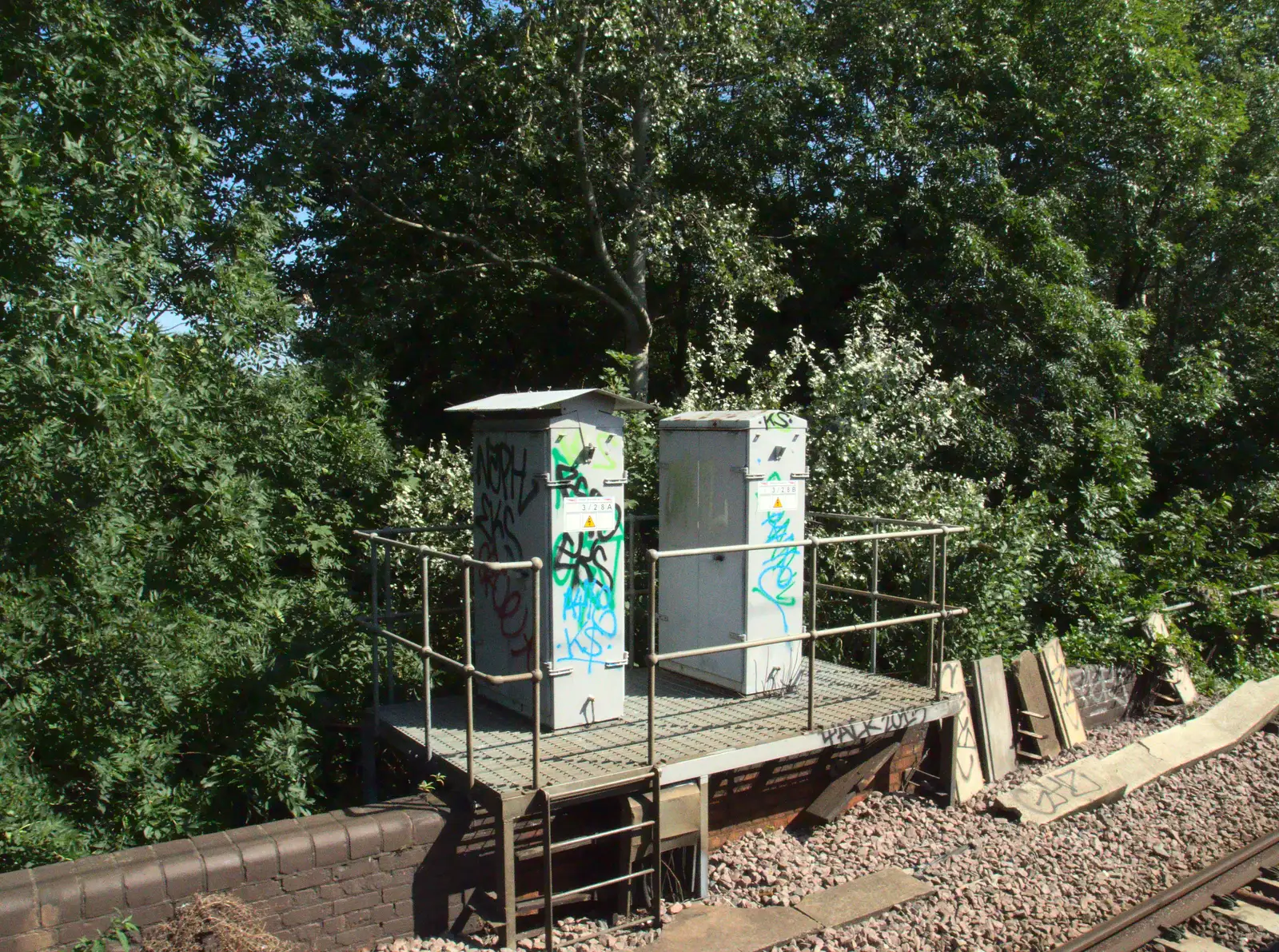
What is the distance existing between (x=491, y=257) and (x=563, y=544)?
847 cm

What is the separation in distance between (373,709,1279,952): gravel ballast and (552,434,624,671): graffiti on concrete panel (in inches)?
61.7

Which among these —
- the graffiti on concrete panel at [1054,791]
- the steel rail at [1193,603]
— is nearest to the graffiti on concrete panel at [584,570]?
the graffiti on concrete panel at [1054,791]

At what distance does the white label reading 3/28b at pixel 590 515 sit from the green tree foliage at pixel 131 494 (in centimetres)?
205

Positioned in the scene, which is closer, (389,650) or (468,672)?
(468,672)

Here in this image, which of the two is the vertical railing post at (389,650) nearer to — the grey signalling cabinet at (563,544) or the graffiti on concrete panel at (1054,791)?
the grey signalling cabinet at (563,544)

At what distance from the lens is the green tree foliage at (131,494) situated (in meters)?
5.79

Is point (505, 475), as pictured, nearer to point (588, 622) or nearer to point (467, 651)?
point (588, 622)

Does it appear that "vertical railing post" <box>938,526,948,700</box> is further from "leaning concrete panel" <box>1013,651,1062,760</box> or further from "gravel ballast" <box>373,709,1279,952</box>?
"leaning concrete panel" <box>1013,651,1062,760</box>

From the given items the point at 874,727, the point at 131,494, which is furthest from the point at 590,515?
the point at 131,494

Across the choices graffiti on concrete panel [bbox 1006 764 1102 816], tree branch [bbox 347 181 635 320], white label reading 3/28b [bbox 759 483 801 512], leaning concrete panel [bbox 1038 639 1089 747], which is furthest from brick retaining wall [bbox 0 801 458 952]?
tree branch [bbox 347 181 635 320]

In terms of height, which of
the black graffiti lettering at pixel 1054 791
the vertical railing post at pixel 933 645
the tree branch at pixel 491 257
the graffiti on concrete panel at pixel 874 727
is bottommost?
the black graffiti lettering at pixel 1054 791

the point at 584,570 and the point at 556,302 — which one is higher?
the point at 556,302

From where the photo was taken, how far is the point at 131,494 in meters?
6.34

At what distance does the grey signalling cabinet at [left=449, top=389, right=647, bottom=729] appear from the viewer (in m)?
6.09
